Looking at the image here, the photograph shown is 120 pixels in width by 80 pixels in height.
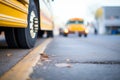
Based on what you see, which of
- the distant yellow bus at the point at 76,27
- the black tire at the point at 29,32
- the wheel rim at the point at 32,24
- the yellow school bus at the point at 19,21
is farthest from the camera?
the distant yellow bus at the point at 76,27

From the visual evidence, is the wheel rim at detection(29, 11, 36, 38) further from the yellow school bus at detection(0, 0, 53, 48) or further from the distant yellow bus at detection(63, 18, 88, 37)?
the distant yellow bus at detection(63, 18, 88, 37)

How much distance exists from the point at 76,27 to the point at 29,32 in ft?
59.4

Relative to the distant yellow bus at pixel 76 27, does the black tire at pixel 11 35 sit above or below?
above

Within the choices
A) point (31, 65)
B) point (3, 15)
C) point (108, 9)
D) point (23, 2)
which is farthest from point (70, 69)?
point (108, 9)

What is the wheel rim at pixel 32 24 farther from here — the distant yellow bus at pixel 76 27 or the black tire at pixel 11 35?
the distant yellow bus at pixel 76 27

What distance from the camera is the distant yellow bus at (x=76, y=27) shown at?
76.2 ft

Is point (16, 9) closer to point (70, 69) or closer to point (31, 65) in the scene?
point (31, 65)

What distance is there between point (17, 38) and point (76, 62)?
79.8 inches

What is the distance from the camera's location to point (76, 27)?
23859 mm

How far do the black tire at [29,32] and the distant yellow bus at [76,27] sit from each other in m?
17.0

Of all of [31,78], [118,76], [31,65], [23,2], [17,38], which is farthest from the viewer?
[17,38]

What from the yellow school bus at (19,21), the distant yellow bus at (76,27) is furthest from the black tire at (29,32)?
the distant yellow bus at (76,27)

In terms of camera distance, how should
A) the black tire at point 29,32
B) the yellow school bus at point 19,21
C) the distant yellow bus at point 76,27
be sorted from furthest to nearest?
the distant yellow bus at point 76,27 → the black tire at point 29,32 → the yellow school bus at point 19,21

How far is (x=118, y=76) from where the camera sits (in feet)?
10.4
